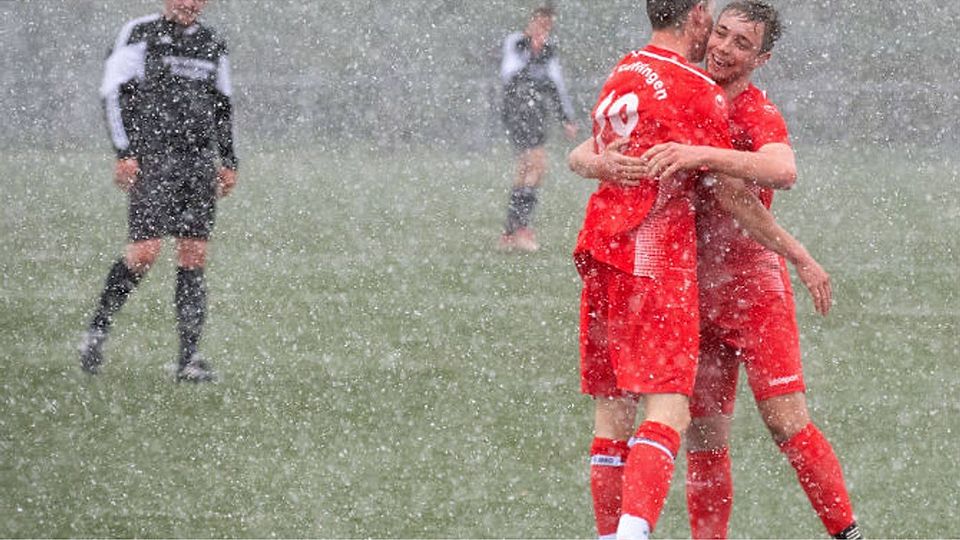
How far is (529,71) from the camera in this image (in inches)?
560

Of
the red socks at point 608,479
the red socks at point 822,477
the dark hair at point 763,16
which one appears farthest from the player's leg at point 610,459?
the dark hair at point 763,16

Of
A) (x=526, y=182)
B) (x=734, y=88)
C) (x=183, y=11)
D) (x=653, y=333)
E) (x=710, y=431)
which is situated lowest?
(x=710, y=431)

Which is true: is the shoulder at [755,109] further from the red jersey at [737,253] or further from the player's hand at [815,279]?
the player's hand at [815,279]

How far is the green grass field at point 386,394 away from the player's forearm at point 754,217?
1.26 metres

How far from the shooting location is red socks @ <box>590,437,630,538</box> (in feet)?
14.5

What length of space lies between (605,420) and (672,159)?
0.82 metres

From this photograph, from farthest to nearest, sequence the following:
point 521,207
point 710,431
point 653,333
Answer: point 521,207 < point 710,431 < point 653,333

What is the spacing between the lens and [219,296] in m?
10.4

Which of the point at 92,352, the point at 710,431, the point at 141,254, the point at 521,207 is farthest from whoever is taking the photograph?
the point at 521,207

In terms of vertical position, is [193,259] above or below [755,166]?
below

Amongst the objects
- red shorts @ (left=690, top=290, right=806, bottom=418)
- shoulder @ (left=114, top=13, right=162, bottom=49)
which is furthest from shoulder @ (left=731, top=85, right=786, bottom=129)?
shoulder @ (left=114, top=13, right=162, bottom=49)

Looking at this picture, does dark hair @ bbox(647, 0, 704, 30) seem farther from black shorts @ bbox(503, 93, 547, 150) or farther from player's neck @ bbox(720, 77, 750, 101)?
black shorts @ bbox(503, 93, 547, 150)

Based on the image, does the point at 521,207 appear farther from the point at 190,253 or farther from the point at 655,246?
the point at 655,246

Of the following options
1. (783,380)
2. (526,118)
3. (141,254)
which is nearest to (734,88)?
(783,380)
